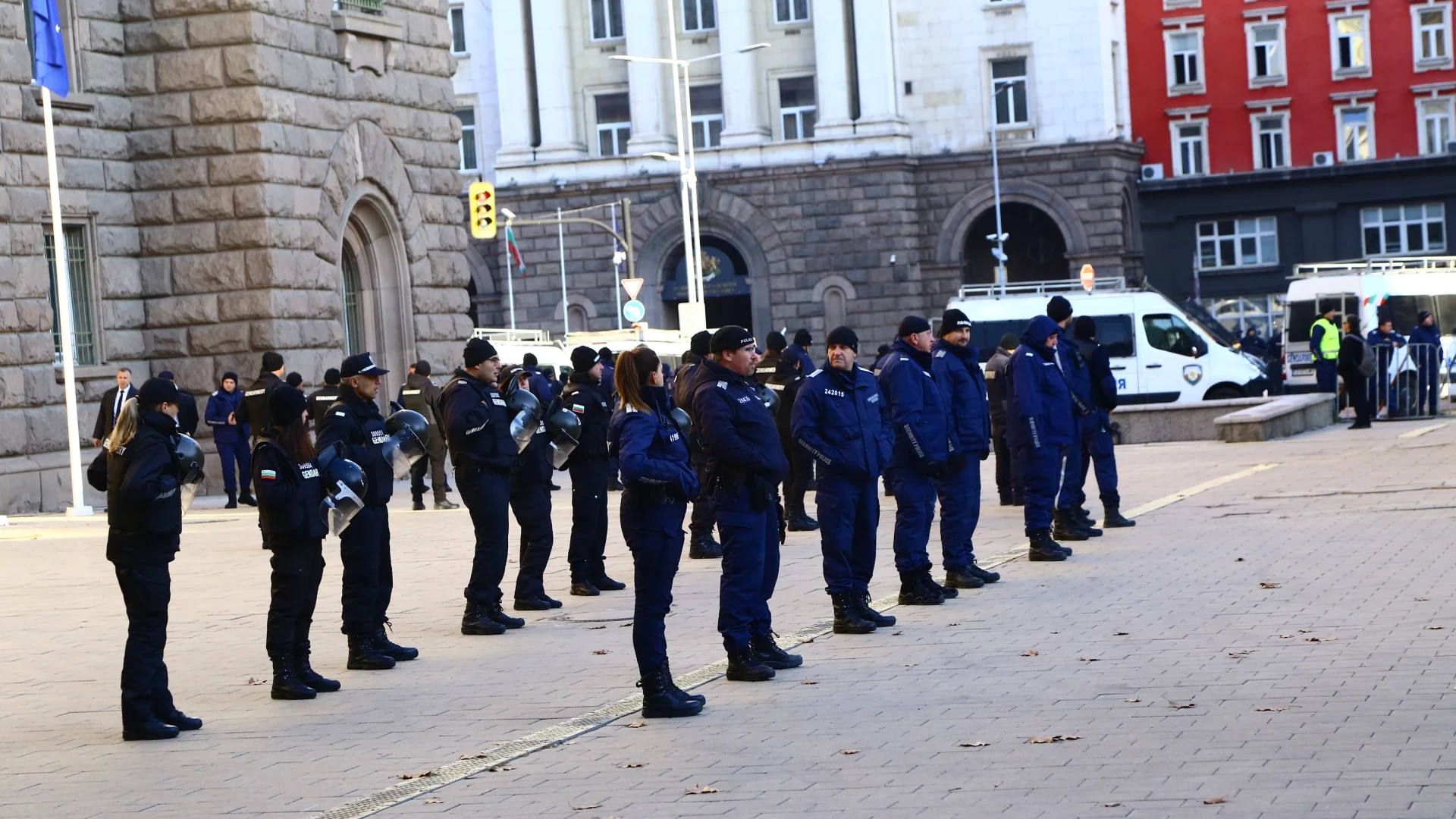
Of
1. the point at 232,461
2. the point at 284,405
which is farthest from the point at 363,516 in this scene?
the point at 232,461

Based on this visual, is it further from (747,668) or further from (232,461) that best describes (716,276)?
(747,668)

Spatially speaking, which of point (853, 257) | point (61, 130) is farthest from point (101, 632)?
point (853, 257)

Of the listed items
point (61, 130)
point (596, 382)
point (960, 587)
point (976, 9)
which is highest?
point (976, 9)

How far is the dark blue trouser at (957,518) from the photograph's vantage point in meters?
13.7

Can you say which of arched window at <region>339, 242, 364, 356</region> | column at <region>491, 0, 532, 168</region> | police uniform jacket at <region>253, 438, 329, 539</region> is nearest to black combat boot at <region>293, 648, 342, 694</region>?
police uniform jacket at <region>253, 438, 329, 539</region>

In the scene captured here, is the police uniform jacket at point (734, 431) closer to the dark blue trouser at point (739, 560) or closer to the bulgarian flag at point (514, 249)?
the dark blue trouser at point (739, 560)

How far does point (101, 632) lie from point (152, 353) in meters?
11.8

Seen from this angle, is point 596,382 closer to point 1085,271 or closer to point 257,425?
point 257,425

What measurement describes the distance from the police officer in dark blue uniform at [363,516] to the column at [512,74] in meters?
48.3

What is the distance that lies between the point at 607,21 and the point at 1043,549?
46.9 meters

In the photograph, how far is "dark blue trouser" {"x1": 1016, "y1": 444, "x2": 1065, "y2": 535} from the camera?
15.2m

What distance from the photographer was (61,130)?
2331 centimetres

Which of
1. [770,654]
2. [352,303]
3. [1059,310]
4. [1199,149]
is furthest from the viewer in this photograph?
[1199,149]

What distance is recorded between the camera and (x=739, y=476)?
33.7 feet
